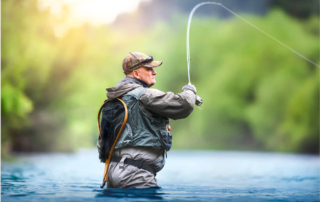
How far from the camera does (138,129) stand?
9.91 ft

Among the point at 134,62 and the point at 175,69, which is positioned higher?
the point at 175,69

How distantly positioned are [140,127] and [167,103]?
10.6 inches

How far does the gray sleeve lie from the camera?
296 cm

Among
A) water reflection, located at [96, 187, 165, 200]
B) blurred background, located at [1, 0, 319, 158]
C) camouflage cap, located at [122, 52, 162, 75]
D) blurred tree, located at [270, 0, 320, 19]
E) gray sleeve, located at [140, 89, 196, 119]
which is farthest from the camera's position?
blurred tree, located at [270, 0, 320, 19]

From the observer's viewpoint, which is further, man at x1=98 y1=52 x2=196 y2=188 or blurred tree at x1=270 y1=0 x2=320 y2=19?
blurred tree at x1=270 y1=0 x2=320 y2=19

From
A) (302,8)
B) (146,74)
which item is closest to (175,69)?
(302,8)

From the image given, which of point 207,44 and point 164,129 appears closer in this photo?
point 164,129

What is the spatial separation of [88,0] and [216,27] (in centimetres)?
607

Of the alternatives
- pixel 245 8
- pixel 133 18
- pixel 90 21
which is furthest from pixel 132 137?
pixel 133 18

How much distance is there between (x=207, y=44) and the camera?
733 inches

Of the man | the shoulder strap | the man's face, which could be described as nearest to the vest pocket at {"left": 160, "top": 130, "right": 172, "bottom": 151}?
the man

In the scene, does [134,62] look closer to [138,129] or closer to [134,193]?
[138,129]

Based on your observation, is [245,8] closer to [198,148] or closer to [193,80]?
[193,80]

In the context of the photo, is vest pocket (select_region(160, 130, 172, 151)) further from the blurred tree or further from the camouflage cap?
the blurred tree
